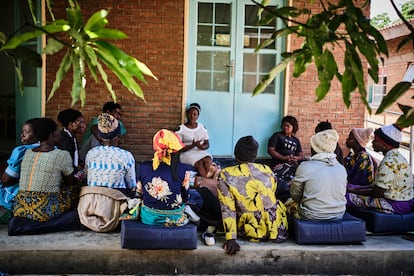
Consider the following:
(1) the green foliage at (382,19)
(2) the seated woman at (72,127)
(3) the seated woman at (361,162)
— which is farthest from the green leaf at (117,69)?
(1) the green foliage at (382,19)

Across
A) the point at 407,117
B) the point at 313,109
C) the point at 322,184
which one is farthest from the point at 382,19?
the point at 407,117

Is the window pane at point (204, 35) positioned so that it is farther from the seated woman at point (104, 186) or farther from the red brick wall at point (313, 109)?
the seated woman at point (104, 186)

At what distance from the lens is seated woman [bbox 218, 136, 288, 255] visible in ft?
15.4

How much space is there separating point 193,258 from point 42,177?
1552 millimetres

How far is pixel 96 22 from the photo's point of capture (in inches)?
68.9

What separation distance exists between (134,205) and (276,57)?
4.33m

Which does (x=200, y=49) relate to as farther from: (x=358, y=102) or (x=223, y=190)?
(x=223, y=190)

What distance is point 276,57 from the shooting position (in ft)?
27.2

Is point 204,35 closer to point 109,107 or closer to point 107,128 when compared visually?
point 109,107

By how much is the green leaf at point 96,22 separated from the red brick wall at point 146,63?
6162 mm

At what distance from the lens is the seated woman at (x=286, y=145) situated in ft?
24.9

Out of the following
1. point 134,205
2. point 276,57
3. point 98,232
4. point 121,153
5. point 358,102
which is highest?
point 276,57

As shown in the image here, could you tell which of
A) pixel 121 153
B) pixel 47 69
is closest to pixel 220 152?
pixel 47 69

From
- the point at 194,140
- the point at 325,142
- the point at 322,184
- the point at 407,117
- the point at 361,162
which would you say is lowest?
the point at 322,184
